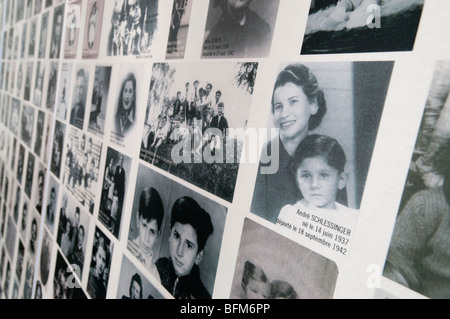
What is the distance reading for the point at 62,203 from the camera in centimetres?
116

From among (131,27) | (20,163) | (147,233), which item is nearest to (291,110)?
(147,233)

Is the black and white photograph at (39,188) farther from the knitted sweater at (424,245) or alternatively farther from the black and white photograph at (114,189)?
the knitted sweater at (424,245)

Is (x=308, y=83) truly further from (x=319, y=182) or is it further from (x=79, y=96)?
(x=79, y=96)

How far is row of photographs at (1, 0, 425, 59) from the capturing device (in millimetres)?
356

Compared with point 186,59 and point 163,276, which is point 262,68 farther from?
point 163,276

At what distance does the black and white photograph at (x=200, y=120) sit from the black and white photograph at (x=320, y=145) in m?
0.06

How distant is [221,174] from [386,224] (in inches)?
10.1

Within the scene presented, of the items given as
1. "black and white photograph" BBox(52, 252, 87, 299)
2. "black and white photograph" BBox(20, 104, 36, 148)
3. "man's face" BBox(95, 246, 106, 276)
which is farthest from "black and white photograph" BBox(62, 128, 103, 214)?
"black and white photograph" BBox(20, 104, 36, 148)

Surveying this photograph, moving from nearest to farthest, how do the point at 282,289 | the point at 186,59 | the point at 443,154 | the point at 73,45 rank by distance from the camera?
the point at 443,154 < the point at 282,289 < the point at 186,59 < the point at 73,45

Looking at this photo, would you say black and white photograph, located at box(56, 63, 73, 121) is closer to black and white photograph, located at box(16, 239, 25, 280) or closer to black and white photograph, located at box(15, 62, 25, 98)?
black and white photograph, located at box(15, 62, 25, 98)

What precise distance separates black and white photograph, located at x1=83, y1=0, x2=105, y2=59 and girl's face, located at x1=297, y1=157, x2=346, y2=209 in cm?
76

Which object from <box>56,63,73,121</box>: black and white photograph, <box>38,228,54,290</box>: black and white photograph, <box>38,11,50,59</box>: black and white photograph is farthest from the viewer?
<box>38,11,50,59</box>: black and white photograph

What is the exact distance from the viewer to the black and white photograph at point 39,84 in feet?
4.58

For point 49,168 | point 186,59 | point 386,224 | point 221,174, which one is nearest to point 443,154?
point 386,224
